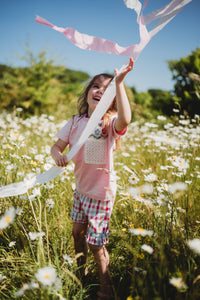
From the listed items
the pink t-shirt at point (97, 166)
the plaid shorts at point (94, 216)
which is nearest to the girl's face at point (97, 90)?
the pink t-shirt at point (97, 166)

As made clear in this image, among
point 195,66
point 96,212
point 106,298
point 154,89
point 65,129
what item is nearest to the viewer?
point 106,298

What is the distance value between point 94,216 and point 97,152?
15.6 inches

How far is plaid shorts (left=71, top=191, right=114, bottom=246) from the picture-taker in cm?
113

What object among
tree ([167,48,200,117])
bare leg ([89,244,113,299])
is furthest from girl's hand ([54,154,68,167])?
tree ([167,48,200,117])

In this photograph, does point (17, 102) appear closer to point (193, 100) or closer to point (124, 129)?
point (193, 100)

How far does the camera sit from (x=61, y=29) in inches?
37.5

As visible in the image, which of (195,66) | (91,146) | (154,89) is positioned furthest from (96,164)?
(154,89)

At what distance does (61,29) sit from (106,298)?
1436 mm

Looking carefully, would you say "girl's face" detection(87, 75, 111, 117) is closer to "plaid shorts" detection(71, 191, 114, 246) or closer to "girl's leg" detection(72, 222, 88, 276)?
"plaid shorts" detection(71, 191, 114, 246)

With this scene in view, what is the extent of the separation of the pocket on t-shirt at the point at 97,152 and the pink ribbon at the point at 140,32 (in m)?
0.52

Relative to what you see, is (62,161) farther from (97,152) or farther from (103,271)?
(103,271)

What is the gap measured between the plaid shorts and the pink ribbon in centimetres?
86

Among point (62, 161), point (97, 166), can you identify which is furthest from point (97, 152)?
point (62, 161)

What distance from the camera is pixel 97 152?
1259 millimetres
